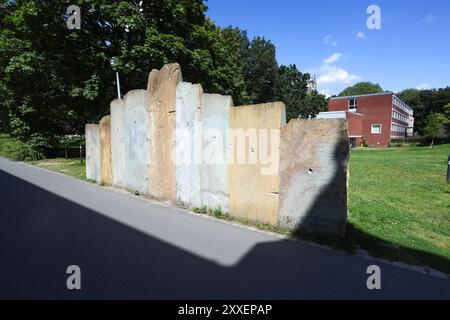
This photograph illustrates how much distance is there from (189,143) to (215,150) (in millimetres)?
817

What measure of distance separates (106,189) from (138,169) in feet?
5.37

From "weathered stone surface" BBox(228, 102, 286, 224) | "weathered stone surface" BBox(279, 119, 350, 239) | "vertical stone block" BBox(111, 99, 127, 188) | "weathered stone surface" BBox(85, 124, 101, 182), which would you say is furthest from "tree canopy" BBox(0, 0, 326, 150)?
"weathered stone surface" BBox(279, 119, 350, 239)

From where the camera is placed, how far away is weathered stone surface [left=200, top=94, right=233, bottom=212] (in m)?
6.04

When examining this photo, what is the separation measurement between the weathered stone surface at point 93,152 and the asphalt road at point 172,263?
419 cm

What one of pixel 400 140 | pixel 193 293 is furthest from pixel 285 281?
pixel 400 140

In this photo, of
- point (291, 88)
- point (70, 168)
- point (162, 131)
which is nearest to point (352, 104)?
point (291, 88)

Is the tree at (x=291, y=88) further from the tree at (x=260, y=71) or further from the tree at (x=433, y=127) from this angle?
the tree at (x=433, y=127)

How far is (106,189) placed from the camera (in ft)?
30.3

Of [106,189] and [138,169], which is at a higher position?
[138,169]

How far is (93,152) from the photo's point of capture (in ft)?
34.6

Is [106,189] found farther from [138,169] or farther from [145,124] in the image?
[145,124]

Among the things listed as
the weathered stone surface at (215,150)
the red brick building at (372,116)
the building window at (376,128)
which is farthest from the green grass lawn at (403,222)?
the building window at (376,128)

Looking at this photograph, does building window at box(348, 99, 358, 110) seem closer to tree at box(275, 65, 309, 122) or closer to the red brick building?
the red brick building
